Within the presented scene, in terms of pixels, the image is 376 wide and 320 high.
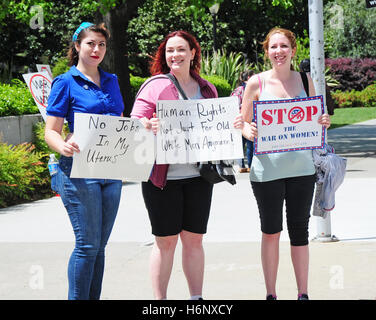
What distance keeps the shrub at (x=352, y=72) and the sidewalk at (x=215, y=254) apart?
1538 inches

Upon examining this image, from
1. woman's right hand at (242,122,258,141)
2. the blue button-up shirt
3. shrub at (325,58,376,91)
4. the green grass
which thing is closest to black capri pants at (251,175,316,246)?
woman's right hand at (242,122,258,141)

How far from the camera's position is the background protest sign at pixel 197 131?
15.7ft

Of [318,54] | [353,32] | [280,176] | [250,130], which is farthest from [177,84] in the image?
[353,32]

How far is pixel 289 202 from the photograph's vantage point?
5137mm

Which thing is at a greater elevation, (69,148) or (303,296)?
(69,148)

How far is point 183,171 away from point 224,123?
42 cm

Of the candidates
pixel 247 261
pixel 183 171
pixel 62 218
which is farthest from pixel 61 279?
pixel 62 218

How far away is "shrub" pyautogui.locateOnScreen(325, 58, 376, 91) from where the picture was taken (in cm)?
4925

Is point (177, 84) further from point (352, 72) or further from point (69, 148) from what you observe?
point (352, 72)

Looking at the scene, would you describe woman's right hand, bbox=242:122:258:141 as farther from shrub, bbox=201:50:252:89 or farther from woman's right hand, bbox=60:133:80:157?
shrub, bbox=201:50:252:89

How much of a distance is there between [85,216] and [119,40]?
13.7 meters

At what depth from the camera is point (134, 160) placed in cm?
475

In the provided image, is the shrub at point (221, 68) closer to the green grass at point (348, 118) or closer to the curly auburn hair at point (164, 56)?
the green grass at point (348, 118)
